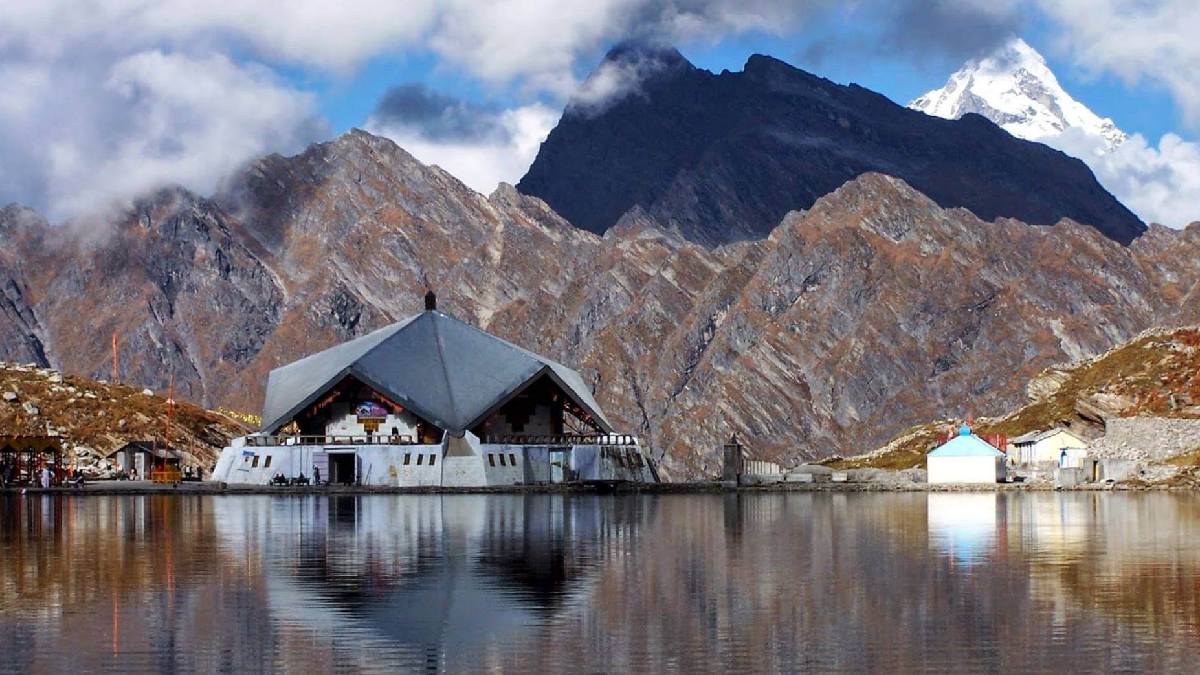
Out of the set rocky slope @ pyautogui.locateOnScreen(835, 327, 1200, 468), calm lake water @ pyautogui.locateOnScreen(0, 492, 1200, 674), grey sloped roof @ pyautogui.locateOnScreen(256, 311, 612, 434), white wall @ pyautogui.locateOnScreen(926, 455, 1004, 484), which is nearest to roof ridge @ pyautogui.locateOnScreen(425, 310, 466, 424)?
grey sloped roof @ pyautogui.locateOnScreen(256, 311, 612, 434)

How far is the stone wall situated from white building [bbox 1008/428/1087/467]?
1.98 meters

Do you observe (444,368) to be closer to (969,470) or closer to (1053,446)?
(969,470)

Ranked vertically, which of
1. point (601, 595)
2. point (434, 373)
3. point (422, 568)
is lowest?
point (601, 595)

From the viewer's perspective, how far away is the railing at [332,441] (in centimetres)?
11119

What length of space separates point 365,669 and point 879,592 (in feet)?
42.8

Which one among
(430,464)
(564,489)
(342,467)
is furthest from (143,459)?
(564,489)

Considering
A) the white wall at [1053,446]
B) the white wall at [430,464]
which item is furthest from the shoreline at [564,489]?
the white wall at [1053,446]

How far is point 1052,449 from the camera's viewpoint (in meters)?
132

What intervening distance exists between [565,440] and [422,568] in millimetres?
76281

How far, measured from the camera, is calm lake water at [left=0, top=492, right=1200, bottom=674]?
2678cm

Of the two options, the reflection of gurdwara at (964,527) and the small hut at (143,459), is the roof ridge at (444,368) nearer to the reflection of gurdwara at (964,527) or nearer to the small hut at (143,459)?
the small hut at (143,459)

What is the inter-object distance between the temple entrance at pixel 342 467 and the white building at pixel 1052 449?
48.1m

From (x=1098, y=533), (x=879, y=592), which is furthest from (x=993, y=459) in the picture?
(x=879, y=592)

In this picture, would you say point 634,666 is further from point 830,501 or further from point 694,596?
point 830,501
